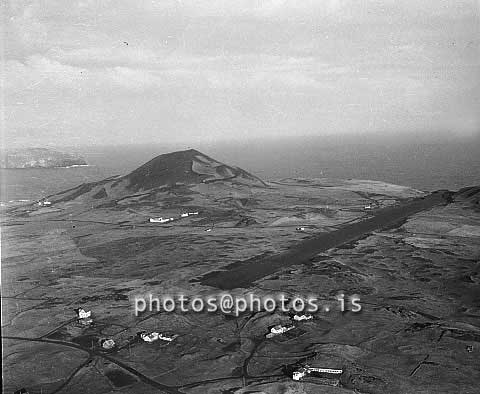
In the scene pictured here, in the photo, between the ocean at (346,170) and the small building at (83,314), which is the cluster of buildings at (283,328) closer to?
the small building at (83,314)

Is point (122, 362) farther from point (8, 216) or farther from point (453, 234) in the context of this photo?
point (8, 216)

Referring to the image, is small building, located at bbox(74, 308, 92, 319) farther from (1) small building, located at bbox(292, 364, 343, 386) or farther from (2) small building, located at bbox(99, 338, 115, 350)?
(1) small building, located at bbox(292, 364, 343, 386)

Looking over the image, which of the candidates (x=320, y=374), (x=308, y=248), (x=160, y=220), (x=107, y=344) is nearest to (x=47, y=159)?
(x=160, y=220)

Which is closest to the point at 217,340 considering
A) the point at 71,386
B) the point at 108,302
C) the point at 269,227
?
the point at 71,386

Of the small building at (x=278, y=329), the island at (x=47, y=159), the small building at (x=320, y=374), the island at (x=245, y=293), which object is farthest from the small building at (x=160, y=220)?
the island at (x=47, y=159)

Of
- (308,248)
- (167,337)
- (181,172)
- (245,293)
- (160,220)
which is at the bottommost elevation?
(167,337)

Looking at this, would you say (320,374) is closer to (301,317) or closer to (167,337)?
(301,317)

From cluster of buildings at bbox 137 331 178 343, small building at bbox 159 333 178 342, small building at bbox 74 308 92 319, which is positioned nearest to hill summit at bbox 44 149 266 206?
small building at bbox 74 308 92 319

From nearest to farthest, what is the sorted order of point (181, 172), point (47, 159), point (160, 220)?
point (160, 220) → point (181, 172) → point (47, 159)
